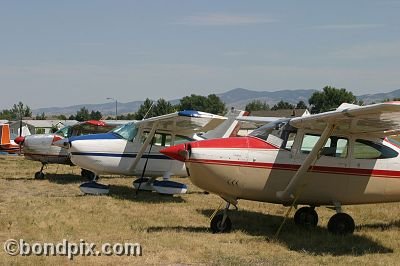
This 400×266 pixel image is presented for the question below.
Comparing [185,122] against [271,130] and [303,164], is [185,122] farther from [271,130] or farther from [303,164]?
[303,164]

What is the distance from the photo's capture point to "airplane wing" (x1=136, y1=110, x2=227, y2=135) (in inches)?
448

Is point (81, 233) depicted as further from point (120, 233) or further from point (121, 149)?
point (121, 149)

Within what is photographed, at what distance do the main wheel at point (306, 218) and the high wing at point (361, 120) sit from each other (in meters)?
1.92

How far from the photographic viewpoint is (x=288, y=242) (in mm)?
8266

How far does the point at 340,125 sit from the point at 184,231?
3229 mm

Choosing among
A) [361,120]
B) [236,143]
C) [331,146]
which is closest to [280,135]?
[236,143]

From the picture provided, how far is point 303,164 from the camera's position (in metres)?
8.47

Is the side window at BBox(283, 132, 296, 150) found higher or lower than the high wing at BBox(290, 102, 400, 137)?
lower

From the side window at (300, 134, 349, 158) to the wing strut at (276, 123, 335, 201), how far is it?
1.13 feet

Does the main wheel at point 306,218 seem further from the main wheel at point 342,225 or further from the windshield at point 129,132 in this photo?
the windshield at point 129,132

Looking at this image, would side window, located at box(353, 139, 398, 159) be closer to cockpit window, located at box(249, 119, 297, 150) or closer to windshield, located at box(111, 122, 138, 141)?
cockpit window, located at box(249, 119, 297, 150)

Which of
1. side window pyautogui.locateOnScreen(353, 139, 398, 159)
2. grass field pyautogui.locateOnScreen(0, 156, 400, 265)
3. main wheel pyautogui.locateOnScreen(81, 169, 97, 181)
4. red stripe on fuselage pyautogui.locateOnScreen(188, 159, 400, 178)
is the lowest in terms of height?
main wheel pyautogui.locateOnScreen(81, 169, 97, 181)

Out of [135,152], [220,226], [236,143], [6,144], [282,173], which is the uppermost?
[236,143]

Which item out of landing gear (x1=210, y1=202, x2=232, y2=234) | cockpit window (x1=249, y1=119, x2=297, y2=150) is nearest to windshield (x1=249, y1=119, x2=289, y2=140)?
cockpit window (x1=249, y1=119, x2=297, y2=150)
